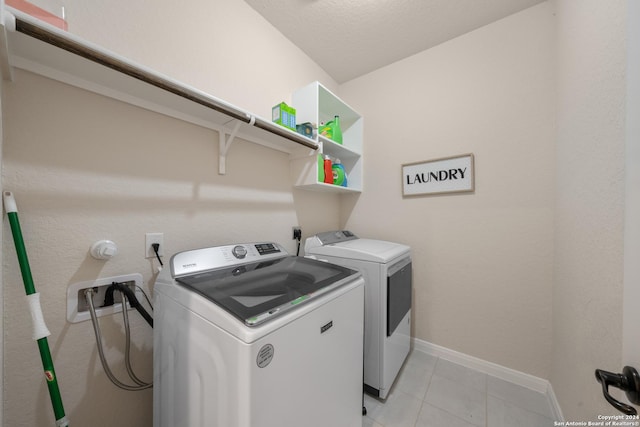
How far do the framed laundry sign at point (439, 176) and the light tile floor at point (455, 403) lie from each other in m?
1.45

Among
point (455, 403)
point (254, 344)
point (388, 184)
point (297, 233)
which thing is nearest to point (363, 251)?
point (297, 233)

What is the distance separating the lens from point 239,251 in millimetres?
1218

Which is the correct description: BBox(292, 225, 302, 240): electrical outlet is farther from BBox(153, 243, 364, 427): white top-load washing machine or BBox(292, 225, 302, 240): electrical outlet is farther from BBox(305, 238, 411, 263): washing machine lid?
BBox(153, 243, 364, 427): white top-load washing machine

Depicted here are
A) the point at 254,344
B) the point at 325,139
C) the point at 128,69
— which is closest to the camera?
the point at 254,344

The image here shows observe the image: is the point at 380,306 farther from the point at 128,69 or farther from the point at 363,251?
the point at 128,69

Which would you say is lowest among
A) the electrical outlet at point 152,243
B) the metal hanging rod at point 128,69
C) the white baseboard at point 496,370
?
the white baseboard at point 496,370

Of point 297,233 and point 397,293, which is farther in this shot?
point 297,233

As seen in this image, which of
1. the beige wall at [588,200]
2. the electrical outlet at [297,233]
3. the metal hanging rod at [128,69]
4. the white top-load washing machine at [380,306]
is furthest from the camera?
the electrical outlet at [297,233]

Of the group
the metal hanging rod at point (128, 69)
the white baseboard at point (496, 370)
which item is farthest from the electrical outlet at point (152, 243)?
the white baseboard at point (496, 370)

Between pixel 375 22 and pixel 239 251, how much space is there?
194 cm

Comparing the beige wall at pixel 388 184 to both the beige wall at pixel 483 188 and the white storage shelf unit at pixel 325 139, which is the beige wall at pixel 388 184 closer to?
the beige wall at pixel 483 188

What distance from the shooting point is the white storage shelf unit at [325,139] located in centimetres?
169

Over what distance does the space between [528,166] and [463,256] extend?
2.58 feet

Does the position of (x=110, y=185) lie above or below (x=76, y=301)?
above
